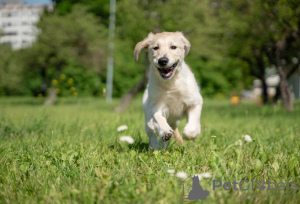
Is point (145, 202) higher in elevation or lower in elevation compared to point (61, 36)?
lower

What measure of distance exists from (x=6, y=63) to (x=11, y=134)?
626 inches

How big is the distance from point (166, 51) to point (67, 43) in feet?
45.7

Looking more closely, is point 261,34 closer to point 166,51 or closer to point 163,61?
point 166,51

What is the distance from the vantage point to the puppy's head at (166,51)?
11.1 ft

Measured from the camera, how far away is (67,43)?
16.3 m

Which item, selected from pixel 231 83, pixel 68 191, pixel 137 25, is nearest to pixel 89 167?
pixel 68 191

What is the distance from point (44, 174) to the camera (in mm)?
2457

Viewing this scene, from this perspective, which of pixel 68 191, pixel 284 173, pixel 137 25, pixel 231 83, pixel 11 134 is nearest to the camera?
pixel 68 191

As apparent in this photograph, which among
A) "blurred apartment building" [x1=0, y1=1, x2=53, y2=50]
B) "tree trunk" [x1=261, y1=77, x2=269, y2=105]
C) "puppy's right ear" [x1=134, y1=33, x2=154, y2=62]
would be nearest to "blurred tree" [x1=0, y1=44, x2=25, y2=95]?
"tree trunk" [x1=261, y1=77, x2=269, y2=105]

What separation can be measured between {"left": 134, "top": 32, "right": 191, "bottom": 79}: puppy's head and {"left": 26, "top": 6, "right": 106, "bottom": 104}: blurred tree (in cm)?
1293

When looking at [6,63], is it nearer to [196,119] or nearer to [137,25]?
[137,25]

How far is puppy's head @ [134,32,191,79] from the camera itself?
3381 millimetres

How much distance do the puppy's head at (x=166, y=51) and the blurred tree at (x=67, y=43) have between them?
42.4ft

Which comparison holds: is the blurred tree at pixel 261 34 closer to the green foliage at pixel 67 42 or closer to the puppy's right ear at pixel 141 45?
the puppy's right ear at pixel 141 45
